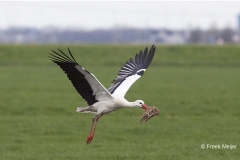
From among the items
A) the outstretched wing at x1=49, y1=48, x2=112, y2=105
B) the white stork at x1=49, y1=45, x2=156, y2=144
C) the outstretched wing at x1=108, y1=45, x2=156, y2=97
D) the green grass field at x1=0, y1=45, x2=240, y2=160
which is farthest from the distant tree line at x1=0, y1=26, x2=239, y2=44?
the outstretched wing at x1=49, y1=48, x2=112, y2=105

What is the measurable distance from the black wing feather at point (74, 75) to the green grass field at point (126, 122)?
1.16 metres

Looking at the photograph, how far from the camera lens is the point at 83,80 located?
10969mm

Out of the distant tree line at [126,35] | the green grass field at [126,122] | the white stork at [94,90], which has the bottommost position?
the distant tree line at [126,35]

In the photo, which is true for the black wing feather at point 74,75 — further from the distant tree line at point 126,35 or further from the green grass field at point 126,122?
the distant tree line at point 126,35

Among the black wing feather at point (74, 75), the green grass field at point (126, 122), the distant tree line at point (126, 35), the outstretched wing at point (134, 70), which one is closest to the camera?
the black wing feather at point (74, 75)

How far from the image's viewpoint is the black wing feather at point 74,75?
1059cm

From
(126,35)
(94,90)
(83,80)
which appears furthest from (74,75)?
(126,35)

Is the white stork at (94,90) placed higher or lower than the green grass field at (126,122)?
higher

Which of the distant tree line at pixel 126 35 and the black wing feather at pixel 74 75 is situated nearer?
the black wing feather at pixel 74 75

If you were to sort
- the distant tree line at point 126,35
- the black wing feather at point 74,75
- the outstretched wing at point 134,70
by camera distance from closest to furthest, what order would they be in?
the black wing feather at point 74,75, the outstretched wing at point 134,70, the distant tree line at point 126,35

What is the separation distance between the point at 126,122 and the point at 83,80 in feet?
22.6

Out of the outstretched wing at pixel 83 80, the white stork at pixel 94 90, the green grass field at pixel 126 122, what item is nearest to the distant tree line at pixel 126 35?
the green grass field at pixel 126 122

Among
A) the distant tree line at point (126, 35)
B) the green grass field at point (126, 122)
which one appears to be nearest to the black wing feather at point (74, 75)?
the green grass field at point (126, 122)

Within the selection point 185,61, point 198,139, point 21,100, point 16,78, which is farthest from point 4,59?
point 198,139
